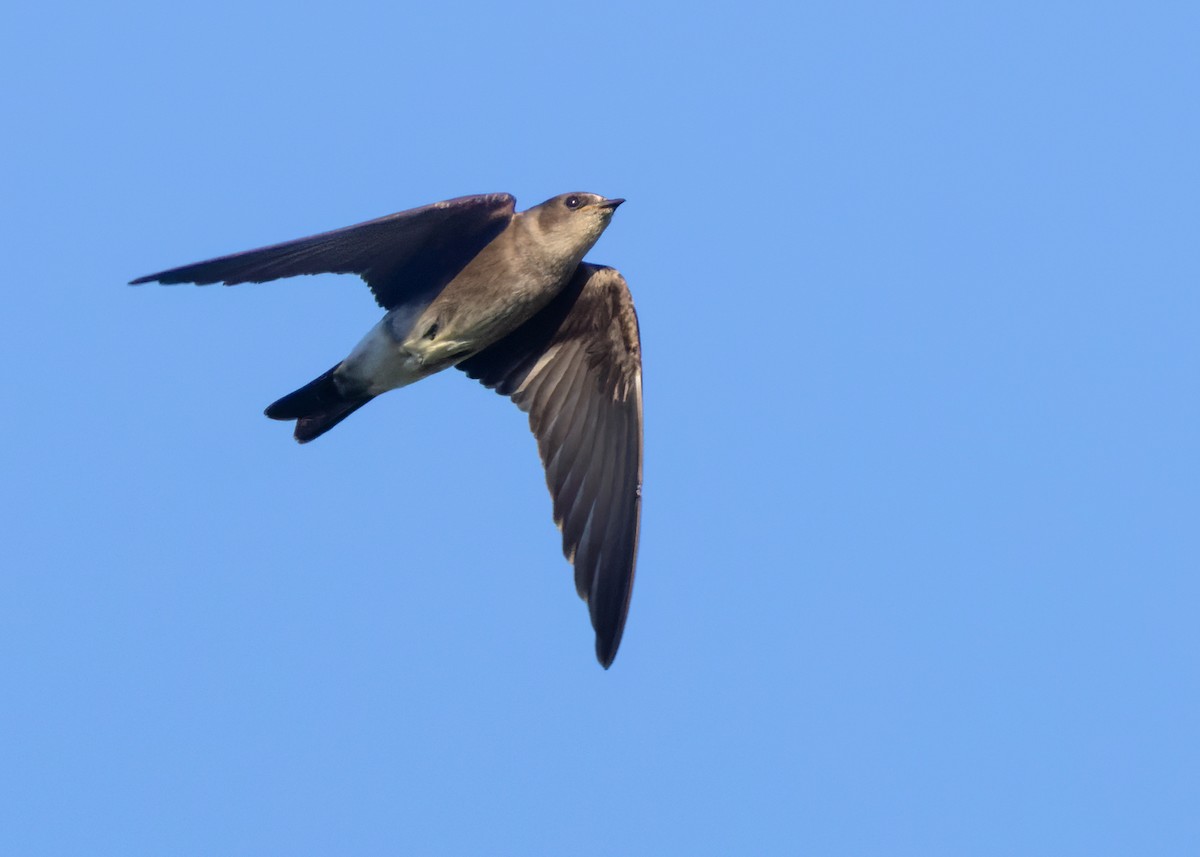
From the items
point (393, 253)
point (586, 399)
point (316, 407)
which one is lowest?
point (316, 407)

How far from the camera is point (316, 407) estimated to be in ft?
30.4

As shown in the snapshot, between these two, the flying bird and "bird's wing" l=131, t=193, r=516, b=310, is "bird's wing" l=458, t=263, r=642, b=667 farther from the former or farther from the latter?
"bird's wing" l=131, t=193, r=516, b=310

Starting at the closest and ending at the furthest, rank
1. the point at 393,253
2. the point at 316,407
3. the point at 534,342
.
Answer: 1. the point at 393,253
2. the point at 316,407
3. the point at 534,342

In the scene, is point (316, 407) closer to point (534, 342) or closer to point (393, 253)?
point (393, 253)

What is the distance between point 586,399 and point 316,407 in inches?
60.6

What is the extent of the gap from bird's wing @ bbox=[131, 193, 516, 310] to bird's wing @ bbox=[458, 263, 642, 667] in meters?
0.76

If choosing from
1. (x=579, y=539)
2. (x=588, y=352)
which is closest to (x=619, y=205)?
(x=588, y=352)

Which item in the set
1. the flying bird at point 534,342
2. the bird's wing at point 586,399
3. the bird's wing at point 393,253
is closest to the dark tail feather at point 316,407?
the flying bird at point 534,342

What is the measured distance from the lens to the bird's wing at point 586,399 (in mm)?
9109

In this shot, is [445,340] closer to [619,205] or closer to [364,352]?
[364,352]

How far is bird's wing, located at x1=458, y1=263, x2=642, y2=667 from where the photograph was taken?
911 cm

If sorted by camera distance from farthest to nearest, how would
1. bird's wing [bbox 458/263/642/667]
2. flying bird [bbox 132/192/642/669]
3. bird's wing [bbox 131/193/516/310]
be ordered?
bird's wing [bbox 458/263/642/667] → flying bird [bbox 132/192/642/669] → bird's wing [bbox 131/193/516/310]

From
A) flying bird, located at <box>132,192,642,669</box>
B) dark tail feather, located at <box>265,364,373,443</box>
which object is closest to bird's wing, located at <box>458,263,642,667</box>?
flying bird, located at <box>132,192,642,669</box>

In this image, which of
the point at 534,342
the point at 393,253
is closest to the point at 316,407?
the point at 393,253
